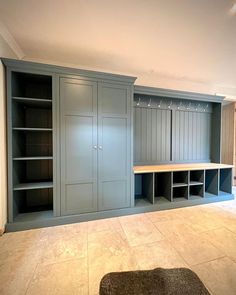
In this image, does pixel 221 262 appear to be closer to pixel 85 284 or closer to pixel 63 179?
pixel 85 284

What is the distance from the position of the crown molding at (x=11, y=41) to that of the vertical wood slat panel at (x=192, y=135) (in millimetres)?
3064

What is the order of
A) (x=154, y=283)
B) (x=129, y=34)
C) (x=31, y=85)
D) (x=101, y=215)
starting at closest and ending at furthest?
(x=154, y=283) < (x=129, y=34) < (x=101, y=215) < (x=31, y=85)

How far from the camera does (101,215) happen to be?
2.41 m

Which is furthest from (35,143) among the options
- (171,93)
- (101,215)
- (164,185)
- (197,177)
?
(197,177)

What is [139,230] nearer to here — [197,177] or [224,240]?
[224,240]

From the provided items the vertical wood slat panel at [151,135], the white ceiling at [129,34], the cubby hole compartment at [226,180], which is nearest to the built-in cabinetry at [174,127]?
the vertical wood slat panel at [151,135]

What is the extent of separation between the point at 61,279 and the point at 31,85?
104 inches

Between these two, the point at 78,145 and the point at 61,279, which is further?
the point at 78,145

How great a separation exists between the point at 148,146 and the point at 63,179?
1779mm

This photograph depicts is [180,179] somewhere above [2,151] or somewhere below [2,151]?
below

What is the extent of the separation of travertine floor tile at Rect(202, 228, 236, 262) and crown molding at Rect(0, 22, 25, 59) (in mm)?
3642

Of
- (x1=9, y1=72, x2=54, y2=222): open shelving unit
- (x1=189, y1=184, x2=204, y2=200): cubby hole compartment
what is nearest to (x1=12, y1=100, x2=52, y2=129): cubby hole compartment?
(x1=9, y1=72, x2=54, y2=222): open shelving unit

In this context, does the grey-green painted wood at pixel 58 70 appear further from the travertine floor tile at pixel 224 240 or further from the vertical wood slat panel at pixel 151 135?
the travertine floor tile at pixel 224 240

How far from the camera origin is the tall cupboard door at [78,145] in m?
2.22
